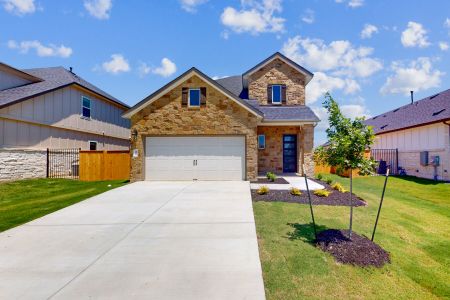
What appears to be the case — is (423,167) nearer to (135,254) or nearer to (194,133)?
(194,133)

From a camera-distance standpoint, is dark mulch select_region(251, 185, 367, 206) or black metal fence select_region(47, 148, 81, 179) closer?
dark mulch select_region(251, 185, 367, 206)

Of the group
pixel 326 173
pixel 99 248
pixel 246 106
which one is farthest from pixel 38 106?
pixel 326 173

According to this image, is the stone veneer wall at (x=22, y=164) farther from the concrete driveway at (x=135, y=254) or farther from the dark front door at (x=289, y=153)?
the dark front door at (x=289, y=153)

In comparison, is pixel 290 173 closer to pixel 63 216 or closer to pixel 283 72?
pixel 283 72

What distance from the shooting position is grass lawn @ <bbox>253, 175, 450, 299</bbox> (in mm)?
3906

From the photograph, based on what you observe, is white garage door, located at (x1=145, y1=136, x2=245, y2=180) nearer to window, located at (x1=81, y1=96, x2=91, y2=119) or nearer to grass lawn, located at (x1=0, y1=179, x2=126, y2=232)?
grass lawn, located at (x1=0, y1=179, x2=126, y2=232)

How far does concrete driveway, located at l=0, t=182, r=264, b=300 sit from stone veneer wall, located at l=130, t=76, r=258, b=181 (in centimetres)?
586

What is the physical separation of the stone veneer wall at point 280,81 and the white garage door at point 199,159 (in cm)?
614

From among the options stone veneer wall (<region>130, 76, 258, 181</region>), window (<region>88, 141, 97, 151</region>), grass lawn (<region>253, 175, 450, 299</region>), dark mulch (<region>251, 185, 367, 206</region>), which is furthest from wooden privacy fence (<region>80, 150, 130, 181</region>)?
grass lawn (<region>253, 175, 450, 299</region>)

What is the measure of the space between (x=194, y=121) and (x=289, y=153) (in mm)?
7427

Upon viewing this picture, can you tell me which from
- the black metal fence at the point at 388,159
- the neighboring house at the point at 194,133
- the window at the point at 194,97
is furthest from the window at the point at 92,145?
the black metal fence at the point at 388,159

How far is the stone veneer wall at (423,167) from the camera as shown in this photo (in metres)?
16.1

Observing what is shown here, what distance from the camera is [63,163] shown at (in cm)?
1714

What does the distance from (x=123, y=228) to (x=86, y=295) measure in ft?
9.07
